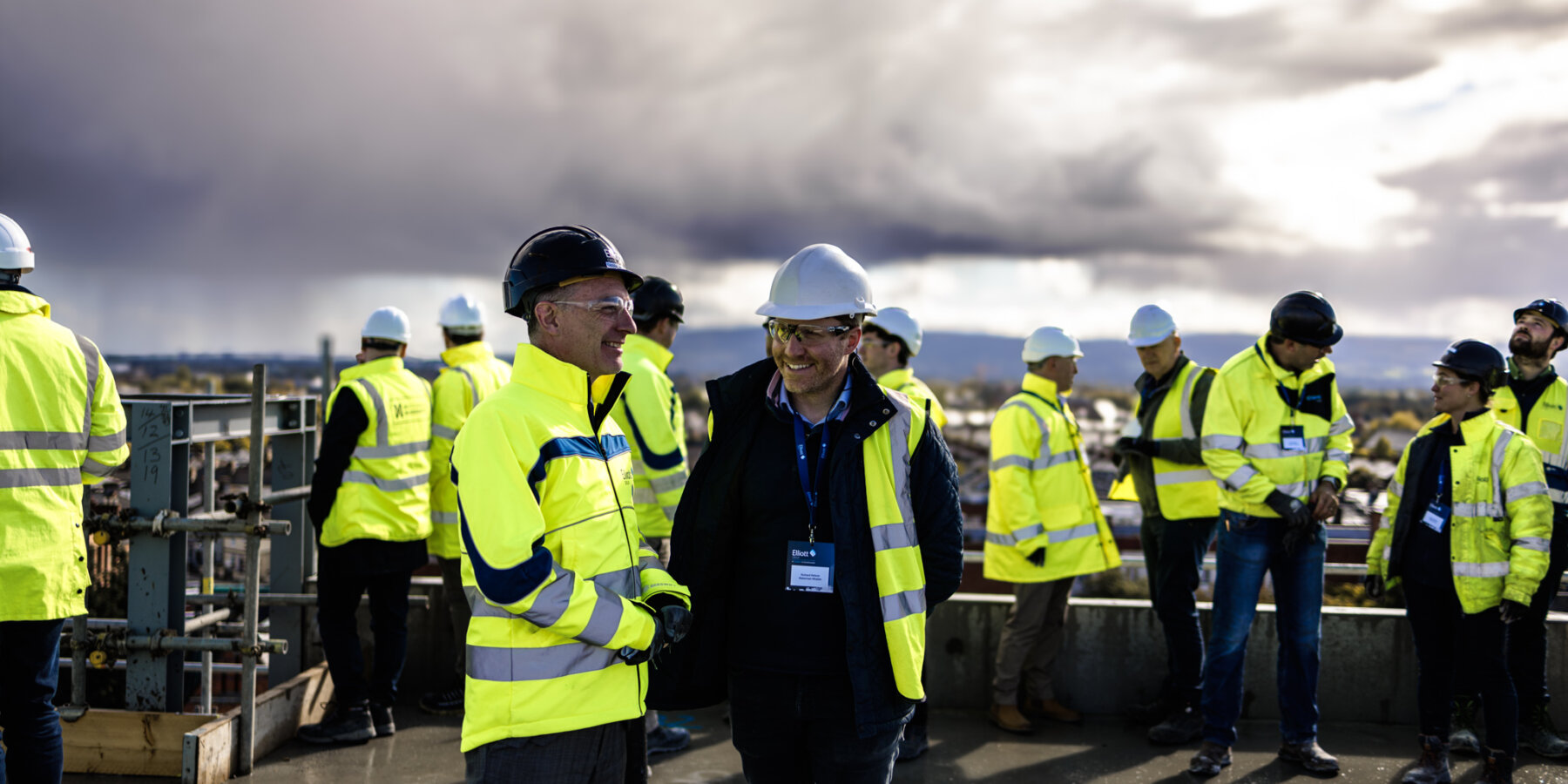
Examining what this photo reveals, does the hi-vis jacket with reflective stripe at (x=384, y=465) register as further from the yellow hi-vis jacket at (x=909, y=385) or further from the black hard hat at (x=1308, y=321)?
the black hard hat at (x=1308, y=321)

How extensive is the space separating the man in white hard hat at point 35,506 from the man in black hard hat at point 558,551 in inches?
85.6

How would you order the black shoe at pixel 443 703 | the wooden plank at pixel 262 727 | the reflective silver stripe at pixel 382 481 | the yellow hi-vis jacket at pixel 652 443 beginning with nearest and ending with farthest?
the wooden plank at pixel 262 727 → the yellow hi-vis jacket at pixel 652 443 → the reflective silver stripe at pixel 382 481 → the black shoe at pixel 443 703

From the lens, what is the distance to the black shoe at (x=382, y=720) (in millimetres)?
5547

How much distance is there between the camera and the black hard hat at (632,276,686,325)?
5.52 metres

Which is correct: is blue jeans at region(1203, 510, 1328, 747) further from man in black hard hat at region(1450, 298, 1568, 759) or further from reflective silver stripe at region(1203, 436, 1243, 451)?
man in black hard hat at region(1450, 298, 1568, 759)

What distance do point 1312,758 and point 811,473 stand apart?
3831 mm

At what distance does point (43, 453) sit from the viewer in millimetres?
3777

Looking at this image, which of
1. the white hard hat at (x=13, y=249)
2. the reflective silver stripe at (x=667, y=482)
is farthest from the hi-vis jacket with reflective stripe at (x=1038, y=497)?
the white hard hat at (x=13, y=249)

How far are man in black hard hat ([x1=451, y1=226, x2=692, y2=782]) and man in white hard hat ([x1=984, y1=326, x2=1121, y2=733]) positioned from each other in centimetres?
344

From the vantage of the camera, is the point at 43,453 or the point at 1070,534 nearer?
the point at 43,453

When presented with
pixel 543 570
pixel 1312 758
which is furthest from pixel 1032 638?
pixel 543 570

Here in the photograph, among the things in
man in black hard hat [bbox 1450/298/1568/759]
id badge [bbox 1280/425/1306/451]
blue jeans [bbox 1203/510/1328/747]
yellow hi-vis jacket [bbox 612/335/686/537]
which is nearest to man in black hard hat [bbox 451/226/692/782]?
yellow hi-vis jacket [bbox 612/335/686/537]

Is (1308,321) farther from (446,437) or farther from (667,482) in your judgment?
(446,437)

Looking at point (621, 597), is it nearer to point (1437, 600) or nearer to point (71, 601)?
point (71, 601)
